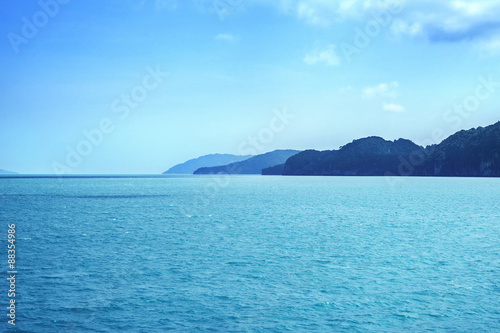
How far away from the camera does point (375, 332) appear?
23.3 meters

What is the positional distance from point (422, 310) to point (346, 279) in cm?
790

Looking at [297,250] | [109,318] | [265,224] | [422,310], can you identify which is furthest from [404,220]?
[109,318]

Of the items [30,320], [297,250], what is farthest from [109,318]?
[297,250]

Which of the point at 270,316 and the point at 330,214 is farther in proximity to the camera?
the point at 330,214

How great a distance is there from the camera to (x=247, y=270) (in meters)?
36.1

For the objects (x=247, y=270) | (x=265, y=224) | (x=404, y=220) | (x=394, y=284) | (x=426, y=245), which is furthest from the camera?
(x=404, y=220)

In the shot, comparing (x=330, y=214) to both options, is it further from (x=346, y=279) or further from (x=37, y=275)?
(x=37, y=275)

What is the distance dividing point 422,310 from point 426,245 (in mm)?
24954

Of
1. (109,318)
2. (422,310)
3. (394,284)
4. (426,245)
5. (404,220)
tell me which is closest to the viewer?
(109,318)

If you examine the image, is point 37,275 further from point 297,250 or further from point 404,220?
point 404,220

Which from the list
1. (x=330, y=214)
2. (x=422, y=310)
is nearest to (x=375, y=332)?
(x=422, y=310)

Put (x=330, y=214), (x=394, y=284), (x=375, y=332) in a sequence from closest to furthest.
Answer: (x=375, y=332)
(x=394, y=284)
(x=330, y=214)

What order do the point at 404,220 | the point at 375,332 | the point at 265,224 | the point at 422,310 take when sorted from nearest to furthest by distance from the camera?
the point at 375,332 < the point at 422,310 < the point at 265,224 < the point at 404,220

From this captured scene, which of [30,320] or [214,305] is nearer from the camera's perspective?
[30,320]
